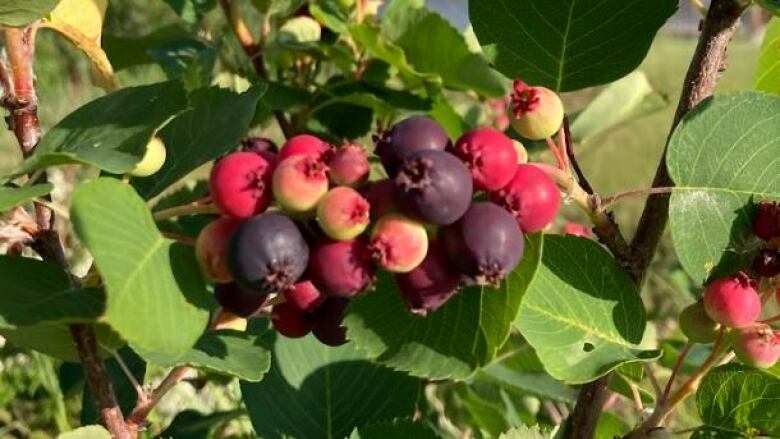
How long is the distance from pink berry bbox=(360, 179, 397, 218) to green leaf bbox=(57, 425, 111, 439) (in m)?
0.35

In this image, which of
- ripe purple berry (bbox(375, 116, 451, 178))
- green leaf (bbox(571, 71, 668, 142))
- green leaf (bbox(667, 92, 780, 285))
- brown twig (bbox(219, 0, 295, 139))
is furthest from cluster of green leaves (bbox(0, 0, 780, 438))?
green leaf (bbox(571, 71, 668, 142))

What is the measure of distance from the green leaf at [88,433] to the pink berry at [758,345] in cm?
53

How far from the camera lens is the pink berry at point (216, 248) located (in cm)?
63

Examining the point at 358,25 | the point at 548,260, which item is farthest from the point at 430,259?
the point at 358,25

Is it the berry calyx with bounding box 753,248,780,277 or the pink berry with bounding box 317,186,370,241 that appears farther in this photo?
the berry calyx with bounding box 753,248,780,277

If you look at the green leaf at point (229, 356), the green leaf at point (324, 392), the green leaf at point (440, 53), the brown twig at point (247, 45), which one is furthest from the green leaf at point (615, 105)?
the green leaf at point (229, 356)

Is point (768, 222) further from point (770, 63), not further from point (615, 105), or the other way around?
point (615, 105)

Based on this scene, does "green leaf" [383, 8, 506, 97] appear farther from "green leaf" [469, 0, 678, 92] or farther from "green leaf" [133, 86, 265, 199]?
"green leaf" [133, 86, 265, 199]

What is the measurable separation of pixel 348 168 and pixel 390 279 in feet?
0.39

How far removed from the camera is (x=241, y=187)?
62 centimetres

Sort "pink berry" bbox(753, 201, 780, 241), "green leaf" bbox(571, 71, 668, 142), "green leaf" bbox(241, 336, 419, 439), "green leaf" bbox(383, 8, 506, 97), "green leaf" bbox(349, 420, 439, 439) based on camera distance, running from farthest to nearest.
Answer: "green leaf" bbox(571, 71, 668, 142) < "green leaf" bbox(383, 8, 506, 97) < "green leaf" bbox(241, 336, 419, 439) < "green leaf" bbox(349, 420, 439, 439) < "pink berry" bbox(753, 201, 780, 241)

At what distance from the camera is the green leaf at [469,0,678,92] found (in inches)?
32.3

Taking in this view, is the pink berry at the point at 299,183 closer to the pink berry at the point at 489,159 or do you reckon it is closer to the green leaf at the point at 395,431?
the pink berry at the point at 489,159

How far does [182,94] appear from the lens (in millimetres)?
726
